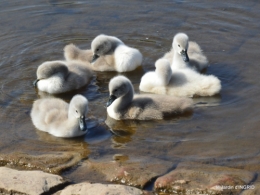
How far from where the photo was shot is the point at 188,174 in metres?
5.88

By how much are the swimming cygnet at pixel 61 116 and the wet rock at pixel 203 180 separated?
56.3 inches

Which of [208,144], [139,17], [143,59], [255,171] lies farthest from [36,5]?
[255,171]

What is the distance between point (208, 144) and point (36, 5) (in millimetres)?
5679

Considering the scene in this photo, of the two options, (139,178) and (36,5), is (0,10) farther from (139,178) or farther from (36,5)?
(139,178)

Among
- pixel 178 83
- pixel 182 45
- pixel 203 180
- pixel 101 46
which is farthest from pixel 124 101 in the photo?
pixel 203 180

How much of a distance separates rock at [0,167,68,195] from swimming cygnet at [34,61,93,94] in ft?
7.79

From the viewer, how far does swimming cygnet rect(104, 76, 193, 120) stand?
729 centimetres

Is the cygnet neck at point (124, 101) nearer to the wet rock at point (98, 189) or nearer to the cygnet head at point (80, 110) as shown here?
the cygnet head at point (80, 110)

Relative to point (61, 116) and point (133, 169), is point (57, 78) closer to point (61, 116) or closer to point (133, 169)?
point (61, 116)

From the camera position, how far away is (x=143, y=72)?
28.9ft

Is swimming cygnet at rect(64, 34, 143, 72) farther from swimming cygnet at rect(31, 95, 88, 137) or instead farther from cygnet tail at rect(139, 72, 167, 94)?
swimming cygnet at rect(31, 95, 88, 137)

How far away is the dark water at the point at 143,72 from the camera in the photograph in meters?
6.57

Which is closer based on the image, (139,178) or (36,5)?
(139,178)

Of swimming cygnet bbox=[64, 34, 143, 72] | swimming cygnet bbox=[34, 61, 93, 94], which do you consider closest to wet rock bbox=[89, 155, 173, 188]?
swimming cygnet bbox=[34, 61, 93, 94]
